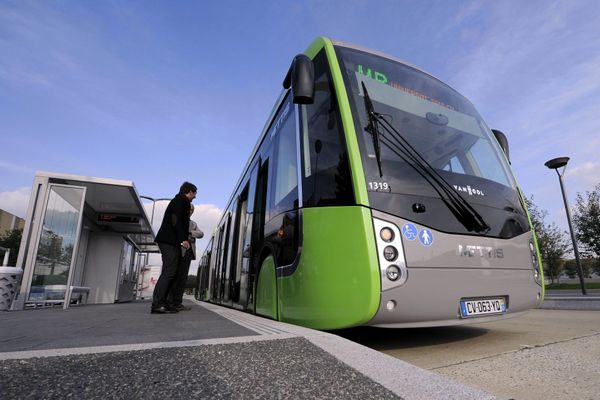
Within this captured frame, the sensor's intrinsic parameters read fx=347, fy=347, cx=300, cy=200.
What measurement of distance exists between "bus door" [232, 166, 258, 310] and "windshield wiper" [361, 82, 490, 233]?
2.82 m

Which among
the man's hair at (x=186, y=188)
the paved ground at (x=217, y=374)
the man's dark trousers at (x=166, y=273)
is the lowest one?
the paved ground at (x=217, y=374)

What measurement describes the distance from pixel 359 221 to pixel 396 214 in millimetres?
352

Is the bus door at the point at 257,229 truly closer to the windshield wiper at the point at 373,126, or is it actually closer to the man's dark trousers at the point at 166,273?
the man's dark trousers at the point at 166,273

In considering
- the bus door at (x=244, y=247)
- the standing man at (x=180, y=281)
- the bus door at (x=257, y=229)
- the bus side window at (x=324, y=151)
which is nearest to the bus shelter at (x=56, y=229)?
the standing man at (x=180, y=281)

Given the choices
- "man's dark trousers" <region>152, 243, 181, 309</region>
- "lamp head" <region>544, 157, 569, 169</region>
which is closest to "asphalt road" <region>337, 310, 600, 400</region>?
"man's dark trousers" <region>152, 243, 181, 309</region>

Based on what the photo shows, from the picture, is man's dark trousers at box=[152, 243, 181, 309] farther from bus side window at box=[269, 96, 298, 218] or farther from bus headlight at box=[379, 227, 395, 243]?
bus headlight at box=[379, 227, 395, 243]

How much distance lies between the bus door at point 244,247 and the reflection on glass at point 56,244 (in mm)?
4111

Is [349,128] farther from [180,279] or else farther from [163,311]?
[180,279]

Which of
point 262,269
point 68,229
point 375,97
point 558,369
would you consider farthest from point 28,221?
point 558,369

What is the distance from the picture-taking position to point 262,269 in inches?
170

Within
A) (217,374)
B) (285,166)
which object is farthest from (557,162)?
(217,374)

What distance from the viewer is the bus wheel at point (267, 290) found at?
3.77 m

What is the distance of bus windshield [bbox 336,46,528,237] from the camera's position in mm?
3059

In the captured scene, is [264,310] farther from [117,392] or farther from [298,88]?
[117,392]
